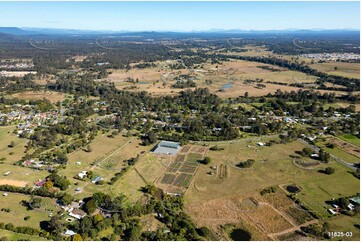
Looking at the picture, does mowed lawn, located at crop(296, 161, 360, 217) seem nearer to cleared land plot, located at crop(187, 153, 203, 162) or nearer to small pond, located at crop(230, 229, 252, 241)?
small pond, located at crop(230, 229, 252, 241)

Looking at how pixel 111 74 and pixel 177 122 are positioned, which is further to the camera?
pixel 111 74

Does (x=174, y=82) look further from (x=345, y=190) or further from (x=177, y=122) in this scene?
(x=345, y=190)

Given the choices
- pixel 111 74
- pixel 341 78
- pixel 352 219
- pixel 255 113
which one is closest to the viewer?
pixel 352 219

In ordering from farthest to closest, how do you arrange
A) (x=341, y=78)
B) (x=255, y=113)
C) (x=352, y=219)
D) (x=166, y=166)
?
(x=341, y=78)
(x=255, y=113)
(x=166, y=166)
(x=352, y=219)

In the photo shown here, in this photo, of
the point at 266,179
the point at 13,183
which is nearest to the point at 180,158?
the point at 266,179

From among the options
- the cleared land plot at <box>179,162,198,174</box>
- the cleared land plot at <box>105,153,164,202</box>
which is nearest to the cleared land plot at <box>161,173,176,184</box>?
the cleared land plot at <box>105,153,164,202</box>

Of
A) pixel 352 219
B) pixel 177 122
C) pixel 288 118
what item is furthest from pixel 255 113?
pixel 352 219
